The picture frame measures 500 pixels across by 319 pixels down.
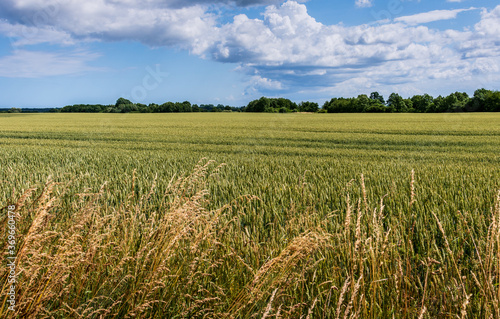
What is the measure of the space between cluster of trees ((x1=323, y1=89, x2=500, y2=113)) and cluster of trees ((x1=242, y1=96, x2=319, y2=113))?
475 centimetres

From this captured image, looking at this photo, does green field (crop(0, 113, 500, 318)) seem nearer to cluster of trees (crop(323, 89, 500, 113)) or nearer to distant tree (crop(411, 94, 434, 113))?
cluster of trees (crop(323, 89, 500, 113))

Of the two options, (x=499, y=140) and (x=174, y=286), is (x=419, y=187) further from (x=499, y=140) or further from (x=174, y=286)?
(x=499, y=140)

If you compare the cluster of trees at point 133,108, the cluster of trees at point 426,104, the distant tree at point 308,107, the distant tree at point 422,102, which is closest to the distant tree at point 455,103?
the cluster of trees at point 426,104

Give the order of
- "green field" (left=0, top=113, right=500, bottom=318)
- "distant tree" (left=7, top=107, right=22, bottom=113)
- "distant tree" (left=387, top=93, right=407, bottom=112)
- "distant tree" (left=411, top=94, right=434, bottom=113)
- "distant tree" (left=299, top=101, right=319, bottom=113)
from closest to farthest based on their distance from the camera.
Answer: "green field" (left=0, top=113, right=500, bottom=318)
"distant tree" (left=7, top=107, right=22, bottom=113)
"distant tree" (left=299, top=101, right=319, bottom=113)
"distant tree" (left=411, top=94, right=434, bottom=113)
"distant tree" (left=387, top=93, right=407, bottom=112)

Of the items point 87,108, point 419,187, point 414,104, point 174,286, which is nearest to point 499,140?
point 419,187

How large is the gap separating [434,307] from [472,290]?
0.60 meters

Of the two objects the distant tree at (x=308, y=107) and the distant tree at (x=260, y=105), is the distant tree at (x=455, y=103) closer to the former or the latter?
the distant tree at (x=308, y=107)

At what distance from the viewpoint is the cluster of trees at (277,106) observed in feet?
302

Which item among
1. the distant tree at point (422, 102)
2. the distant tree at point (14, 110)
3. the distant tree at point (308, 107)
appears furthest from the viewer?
the distant tree at point (422, 102)

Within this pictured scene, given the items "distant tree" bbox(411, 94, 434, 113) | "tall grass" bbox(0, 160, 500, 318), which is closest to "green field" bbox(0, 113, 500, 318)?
"tall grass" bbox(0, 160, 500, 318)

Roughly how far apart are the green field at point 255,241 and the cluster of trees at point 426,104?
81178mm

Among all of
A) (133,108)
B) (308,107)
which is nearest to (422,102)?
(308,107)

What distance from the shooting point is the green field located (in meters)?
2.42

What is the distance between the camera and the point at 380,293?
9.73 feet
